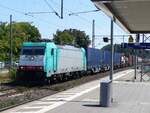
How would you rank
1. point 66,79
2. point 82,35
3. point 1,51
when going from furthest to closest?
point 82,35 → point 1,51 → point 66,79

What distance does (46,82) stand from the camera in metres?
36.3

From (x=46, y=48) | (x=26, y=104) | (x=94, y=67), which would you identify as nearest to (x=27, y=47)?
(x=46, y=48)

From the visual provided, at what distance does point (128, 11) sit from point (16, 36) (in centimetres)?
9426

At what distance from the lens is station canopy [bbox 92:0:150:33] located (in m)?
12.3

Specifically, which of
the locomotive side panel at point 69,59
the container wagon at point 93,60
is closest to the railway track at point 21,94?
the locomotive side panel at point 69,59

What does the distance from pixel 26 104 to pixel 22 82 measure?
1631 cm

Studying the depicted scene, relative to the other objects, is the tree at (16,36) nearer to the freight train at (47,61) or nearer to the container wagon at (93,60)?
the container wagon at (93,60)

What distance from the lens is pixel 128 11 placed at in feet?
46.3

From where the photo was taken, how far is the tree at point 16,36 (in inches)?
3824

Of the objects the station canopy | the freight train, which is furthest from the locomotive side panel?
the station canopy

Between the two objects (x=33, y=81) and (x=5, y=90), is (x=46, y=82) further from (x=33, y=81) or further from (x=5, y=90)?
(x=5, y=90)

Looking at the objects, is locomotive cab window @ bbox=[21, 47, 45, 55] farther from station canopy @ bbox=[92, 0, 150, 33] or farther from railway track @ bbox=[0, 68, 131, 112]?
station canopy @ bbox=[92, 0, 150, 33]

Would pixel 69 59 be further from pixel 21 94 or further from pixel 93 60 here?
pixel 21 94

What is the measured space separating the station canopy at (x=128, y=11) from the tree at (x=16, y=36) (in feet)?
243
